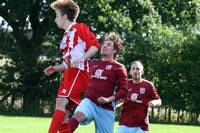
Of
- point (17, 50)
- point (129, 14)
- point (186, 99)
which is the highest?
point (129, 14)

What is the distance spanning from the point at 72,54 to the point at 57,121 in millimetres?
982

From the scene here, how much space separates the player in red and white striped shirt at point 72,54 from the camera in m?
8.07

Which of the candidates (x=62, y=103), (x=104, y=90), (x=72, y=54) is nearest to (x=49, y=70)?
(x=72, y=54)

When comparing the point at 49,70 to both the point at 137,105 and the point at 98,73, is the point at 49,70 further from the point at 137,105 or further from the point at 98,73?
the point at 137,105

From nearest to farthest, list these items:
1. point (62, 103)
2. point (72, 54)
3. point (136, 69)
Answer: point (62, 103), point (72, 54), point (136, 69)

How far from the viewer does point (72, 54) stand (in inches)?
324

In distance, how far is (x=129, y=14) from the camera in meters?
32.7

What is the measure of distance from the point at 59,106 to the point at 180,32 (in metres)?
24.8

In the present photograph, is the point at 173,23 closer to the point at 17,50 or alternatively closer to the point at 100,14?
the point at 100,14

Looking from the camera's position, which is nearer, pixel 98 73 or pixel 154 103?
pixel 98 73

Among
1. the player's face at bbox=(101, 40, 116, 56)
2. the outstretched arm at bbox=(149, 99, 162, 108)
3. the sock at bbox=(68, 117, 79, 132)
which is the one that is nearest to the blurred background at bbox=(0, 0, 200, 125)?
the outstretched arm at bbox=(149, 99, 162, 108)

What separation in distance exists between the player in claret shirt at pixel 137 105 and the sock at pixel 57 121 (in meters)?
1.82

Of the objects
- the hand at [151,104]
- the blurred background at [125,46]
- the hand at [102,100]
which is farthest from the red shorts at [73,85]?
the blurred background at [125,46]

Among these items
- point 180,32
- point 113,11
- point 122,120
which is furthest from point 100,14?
point 122,120
